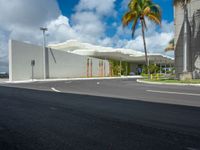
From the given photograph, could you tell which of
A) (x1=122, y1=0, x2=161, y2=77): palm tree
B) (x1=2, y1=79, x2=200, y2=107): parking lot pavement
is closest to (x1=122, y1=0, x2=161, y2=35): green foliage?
(x1=122, y1=0, x2=161, y2=77): palm tree

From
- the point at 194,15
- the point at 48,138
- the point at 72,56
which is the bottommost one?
the point at 48,138

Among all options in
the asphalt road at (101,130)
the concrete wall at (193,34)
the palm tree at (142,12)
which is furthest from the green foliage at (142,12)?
the asphalt road at (101,130)

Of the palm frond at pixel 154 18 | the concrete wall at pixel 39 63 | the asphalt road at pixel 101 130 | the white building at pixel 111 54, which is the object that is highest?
the palm frond at pixel 154 18

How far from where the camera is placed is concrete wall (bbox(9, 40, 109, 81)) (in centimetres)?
3219

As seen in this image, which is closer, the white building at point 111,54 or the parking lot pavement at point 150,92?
the parking lot pavement at point 150,92

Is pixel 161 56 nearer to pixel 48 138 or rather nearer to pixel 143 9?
pixel 143 9

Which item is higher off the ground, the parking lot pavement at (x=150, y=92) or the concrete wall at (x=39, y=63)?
the concrete wall at (x=39, y=63)

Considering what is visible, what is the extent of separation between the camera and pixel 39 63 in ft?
118

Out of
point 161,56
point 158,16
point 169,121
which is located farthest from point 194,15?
point 161,56

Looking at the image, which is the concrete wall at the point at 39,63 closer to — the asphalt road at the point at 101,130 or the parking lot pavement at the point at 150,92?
the parking lot pavement at the point at 150,92

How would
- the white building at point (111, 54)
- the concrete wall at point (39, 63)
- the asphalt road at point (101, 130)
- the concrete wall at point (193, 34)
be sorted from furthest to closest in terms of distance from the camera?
the white building at point (111, 54)
the concrete wall at point (39, 63)
the concrete wall at point (193, 34)
the asphalt road at point (101, 130)

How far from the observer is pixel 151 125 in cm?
540

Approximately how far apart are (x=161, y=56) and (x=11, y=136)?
57513mm

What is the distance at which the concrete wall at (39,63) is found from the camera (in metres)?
32.2
